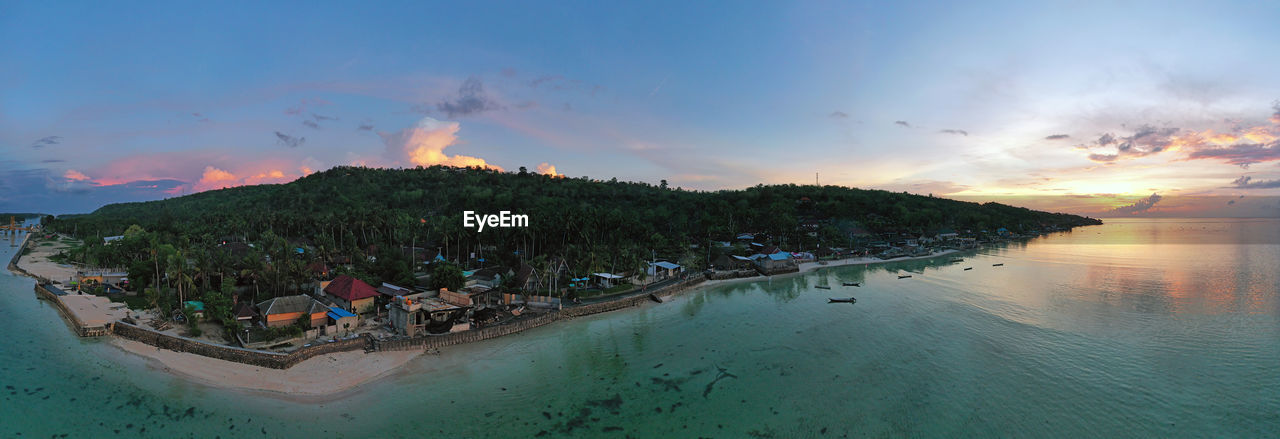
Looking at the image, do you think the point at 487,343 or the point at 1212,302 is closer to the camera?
the point at 487,343

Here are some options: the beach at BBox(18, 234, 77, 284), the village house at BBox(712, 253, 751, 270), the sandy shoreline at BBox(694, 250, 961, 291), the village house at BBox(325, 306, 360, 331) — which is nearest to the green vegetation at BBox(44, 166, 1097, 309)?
the beach at BBox(18, 234, 77, 284)

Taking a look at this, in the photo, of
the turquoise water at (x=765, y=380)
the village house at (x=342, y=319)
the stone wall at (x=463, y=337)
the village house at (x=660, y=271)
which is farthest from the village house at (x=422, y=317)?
the village house at (x=660, y=271)

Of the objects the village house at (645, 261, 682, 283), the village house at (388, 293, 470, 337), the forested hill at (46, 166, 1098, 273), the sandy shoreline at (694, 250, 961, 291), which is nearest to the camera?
the village house at (388, 293, 470, 337)

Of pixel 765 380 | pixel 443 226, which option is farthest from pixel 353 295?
pixel 765 380

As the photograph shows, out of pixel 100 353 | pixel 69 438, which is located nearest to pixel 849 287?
pixel 69 438

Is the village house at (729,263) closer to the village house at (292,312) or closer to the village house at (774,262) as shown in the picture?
the village house at (774,262)

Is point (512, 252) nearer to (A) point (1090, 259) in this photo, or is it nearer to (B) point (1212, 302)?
(B) point (1212, 302)

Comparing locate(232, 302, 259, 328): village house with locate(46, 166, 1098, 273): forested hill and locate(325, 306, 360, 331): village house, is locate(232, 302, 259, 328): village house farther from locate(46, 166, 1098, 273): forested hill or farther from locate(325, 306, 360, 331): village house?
locate(46, 166, 1098, 273): forested hill
